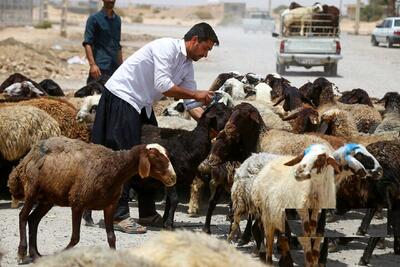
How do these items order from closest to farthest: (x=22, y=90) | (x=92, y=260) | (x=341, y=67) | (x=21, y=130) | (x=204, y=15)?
(x=92, y=260) < (x=21, y=130) < (x=22, y=90) < (x=341, y=67) < (x=204, y=15)

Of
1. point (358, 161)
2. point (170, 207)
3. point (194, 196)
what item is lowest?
point (194, 196)

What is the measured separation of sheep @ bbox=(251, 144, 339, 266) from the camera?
6.21 meters

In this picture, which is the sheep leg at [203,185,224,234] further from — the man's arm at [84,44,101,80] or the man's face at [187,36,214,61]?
the man's arm at [84,44,101,80]

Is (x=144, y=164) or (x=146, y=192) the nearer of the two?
(x=144, y=164)

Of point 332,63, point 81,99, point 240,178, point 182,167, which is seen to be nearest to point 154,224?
point 182,167

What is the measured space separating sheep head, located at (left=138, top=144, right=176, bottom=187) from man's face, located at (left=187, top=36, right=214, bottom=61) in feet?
3.88

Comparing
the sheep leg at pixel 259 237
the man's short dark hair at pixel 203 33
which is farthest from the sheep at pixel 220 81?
the sheep leg at pixel 259 237

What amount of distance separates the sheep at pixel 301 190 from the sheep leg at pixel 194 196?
2347mm

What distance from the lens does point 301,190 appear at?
6.27 m

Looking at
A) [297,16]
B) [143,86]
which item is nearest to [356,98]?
[143,86]

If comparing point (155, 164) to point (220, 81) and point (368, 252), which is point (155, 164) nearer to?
point (368, 252)

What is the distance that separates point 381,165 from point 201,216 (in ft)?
7.74

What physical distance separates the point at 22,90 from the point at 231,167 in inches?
162

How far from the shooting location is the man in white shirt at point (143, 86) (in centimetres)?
762
